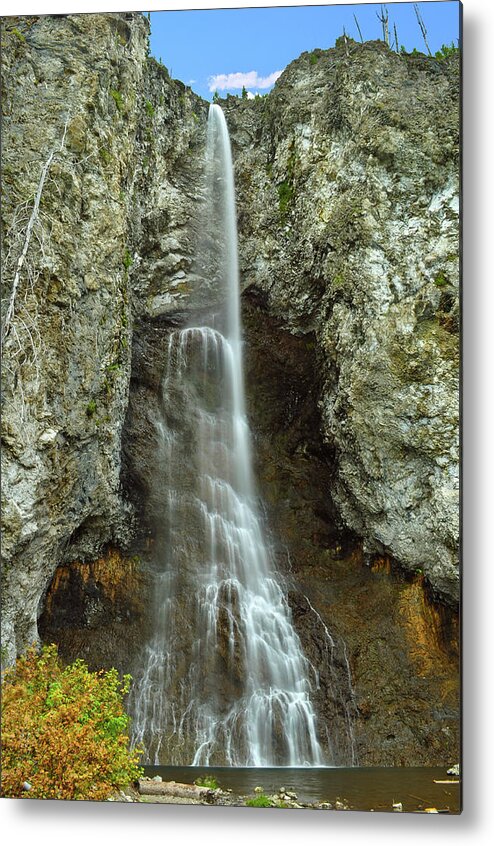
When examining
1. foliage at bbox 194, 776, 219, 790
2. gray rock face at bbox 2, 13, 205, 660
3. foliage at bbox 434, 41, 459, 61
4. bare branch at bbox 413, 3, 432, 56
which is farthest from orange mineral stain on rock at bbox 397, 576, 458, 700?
bare branch at bbox 413, 3, 432, 56

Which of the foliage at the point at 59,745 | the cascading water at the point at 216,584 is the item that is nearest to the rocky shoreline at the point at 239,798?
the foliage at the point at 59,745

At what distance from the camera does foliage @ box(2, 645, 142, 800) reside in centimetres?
673

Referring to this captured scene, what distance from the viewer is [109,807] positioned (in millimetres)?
6738

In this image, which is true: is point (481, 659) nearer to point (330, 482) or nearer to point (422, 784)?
point (422, 784)

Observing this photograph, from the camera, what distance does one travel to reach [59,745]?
6.70 m

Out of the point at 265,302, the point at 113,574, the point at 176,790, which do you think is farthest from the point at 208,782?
the point at 265,302

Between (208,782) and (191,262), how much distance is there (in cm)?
760

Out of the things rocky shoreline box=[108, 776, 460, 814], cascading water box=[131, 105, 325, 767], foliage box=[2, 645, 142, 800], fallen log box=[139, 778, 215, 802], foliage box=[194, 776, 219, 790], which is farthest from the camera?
cascading water box=[131, 105, 325, 767]

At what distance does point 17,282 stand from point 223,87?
346cm

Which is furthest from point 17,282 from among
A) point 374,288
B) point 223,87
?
point 374,288

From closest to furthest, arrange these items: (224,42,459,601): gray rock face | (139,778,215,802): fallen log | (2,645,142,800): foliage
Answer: (2,645,142,800): foliage < (139,778,215,802): fallen log < (224,42,459,601): gray rock face

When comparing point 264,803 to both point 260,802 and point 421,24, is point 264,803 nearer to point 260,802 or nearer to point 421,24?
point 260,802

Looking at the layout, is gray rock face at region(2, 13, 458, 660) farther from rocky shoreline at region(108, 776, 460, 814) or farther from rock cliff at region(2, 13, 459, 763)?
rocky shoreline at region(108, 776, 460, 814)

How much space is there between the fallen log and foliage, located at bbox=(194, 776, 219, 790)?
81 mm
